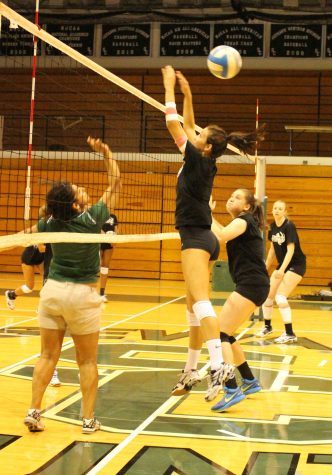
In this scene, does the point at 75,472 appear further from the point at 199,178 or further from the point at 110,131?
the point at 110,131

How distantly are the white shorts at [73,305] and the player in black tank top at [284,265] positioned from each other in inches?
189

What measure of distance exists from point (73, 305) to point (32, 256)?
588 cm

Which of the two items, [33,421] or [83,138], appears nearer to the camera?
[33,421]

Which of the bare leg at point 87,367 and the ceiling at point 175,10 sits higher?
the ceiling at point 175,10

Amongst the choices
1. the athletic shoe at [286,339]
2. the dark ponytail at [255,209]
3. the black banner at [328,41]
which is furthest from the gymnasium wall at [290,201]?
the dark ponytail at [255,209]

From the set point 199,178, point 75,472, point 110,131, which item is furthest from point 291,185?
point 75,472

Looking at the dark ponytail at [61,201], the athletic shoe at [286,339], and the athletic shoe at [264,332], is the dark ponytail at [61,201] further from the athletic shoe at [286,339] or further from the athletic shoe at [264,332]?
the athletic shoe at [264,332]

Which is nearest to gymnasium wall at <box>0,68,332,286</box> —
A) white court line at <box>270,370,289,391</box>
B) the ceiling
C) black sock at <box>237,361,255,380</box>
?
the ceiling

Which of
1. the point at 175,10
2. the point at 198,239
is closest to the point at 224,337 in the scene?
the point at 198,239

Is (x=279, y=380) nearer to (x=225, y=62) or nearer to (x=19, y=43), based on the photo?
(x=225, y=62)

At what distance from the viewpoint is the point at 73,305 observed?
4.86 m

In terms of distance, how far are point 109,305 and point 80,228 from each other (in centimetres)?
818

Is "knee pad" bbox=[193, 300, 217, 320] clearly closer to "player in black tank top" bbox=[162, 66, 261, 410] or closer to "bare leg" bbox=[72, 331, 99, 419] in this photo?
"player in black tank top" bbox=[162, 66, 261, 410]

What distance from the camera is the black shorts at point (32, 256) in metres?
10.6
